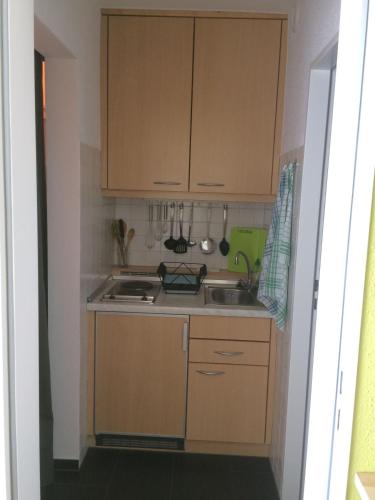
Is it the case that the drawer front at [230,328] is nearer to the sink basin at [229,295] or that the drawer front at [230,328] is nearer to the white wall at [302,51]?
the sink basin at [229,295]

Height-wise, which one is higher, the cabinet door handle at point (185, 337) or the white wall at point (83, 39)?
the white wall at point (83, 39)

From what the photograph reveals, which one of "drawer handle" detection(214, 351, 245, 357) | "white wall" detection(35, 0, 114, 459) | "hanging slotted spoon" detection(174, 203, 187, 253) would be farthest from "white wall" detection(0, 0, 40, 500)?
"hanging slotted spoon" detection(174, 203, 187, 253)

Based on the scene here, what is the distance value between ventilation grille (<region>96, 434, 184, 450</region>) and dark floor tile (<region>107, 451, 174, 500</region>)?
40 mm

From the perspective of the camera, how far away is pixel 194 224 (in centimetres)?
288

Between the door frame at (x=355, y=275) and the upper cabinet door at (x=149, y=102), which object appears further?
the upper cabinet door at (x=149, y=102)

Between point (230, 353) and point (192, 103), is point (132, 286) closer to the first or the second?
point (230, 353)

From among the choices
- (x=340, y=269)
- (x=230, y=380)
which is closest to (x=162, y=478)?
(x=230, y=380)

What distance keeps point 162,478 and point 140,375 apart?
1.67ft

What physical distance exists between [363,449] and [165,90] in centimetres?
214

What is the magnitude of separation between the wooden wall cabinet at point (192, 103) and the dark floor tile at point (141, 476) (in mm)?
1459

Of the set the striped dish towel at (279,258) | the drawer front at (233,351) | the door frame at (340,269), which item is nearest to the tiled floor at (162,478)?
the drawer front at (233,351)

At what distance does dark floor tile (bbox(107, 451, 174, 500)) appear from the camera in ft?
6.63

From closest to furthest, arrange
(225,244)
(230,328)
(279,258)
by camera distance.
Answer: (279,258), (230,328), (225,244)

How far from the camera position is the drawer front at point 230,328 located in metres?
2.24
